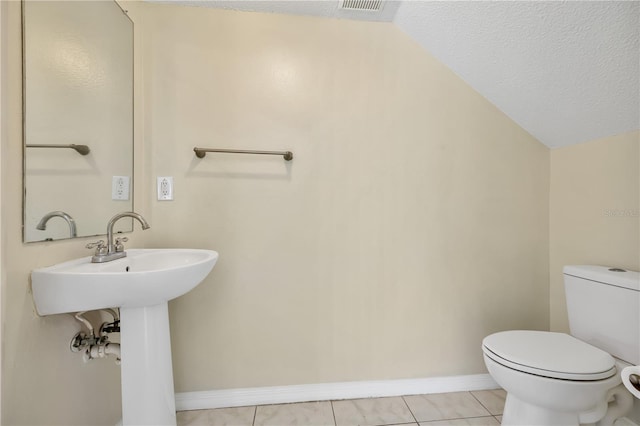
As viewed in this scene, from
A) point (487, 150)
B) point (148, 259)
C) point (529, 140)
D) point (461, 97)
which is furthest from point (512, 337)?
point (148, 259)

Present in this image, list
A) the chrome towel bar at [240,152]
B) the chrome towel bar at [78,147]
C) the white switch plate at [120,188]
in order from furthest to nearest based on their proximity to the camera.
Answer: the chrome towel bar at [240,152], the white switch plate at [120,188], the chrome towel bar at [78,147]

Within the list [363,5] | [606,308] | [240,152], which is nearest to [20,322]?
[240,152]

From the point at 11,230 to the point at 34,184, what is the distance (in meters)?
0.15

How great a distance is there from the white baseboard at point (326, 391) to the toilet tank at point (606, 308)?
56cm

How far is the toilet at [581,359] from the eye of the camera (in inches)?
34.8

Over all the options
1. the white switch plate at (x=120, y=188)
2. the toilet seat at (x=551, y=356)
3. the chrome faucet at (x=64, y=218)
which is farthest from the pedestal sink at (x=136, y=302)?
the toilet seat at (x=551, y=356)

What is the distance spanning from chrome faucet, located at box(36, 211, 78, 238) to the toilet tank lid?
6.61 feet

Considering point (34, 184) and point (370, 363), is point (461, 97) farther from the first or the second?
point (34, 184)

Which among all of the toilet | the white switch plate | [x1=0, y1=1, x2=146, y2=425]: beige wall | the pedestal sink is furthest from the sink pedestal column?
the toilet

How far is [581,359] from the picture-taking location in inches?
37.3

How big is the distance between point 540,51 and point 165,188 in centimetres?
174

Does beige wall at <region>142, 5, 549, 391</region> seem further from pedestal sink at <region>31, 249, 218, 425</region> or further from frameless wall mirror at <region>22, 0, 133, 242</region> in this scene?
pedestal sink at <region>31, 249, 218, 425</region>

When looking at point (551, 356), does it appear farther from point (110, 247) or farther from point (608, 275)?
point (110, 247)

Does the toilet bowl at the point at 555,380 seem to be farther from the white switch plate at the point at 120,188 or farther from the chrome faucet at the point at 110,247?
the white switch plate at the point at 120,188
